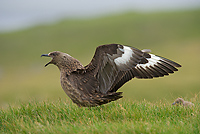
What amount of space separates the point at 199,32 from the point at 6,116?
3691cm

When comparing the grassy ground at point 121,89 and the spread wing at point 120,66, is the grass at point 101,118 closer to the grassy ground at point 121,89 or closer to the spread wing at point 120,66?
the grassy ground at point 121,89

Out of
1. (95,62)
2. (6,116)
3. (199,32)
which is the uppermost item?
(199,32)

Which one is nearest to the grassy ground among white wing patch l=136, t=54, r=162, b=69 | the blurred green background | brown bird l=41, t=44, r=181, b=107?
the blurred green background

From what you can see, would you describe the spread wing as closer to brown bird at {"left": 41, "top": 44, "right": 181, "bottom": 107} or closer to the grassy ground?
brown bird at {"left": 41, "top": 44, "right": 181, "bottom": 107}

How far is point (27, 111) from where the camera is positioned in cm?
602

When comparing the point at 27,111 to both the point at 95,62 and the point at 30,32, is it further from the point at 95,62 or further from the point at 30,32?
the point at 30,32

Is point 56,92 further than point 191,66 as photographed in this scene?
No

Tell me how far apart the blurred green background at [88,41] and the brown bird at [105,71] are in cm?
2278

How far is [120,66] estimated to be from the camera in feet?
18.9

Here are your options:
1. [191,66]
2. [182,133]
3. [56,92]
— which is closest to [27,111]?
[182,133]

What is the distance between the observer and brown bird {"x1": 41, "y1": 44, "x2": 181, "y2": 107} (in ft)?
Result: 18.7

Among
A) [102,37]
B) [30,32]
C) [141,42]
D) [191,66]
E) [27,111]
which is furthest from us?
[30,32]

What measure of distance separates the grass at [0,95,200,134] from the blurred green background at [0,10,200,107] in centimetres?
2279

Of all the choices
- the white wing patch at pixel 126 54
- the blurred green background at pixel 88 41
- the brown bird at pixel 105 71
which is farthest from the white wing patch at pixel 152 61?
the blurred green background at pixel 88 41
